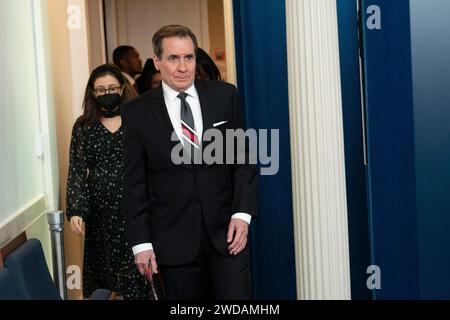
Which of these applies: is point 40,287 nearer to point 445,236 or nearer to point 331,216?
point 331,216

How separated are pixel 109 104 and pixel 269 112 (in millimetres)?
947

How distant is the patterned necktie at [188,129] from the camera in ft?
9.41

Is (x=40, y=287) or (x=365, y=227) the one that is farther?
(x=365, y=227)

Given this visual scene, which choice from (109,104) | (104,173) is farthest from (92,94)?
(104,173)

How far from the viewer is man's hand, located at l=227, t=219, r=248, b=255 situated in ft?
9.37

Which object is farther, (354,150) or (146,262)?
(354,150)

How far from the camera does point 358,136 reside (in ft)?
12.0

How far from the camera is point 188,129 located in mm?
2881

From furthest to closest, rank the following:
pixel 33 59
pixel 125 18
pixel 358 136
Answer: pixel 125 18 < pixel 33 59 < pixel 358 136

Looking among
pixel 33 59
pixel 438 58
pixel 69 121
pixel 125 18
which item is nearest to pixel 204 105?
pixel 438 58

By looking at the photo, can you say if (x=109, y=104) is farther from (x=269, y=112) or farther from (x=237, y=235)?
(x=237, y=235)

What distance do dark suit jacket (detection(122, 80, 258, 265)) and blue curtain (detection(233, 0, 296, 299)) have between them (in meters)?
0.83

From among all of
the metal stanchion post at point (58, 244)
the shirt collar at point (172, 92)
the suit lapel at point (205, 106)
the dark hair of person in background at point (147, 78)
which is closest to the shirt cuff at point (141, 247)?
the suit lapel at point (205, 106)
